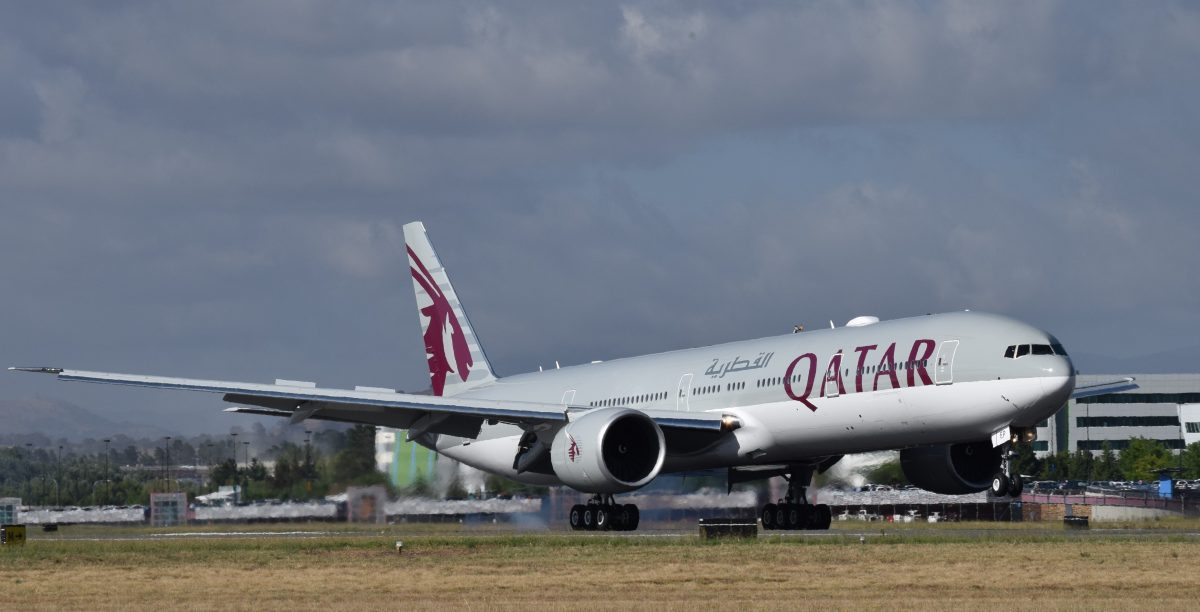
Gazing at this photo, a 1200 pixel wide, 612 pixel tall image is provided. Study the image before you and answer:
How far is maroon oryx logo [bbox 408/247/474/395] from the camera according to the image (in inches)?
2138

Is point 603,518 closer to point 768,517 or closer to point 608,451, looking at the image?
point 608,451

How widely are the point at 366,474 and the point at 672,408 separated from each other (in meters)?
12.9

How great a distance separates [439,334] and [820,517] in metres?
15.7

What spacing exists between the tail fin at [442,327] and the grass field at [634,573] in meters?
16.0

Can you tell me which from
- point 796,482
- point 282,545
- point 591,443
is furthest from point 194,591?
point 796,482

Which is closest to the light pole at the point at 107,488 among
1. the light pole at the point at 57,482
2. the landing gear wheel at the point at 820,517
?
the light pole at the point at 57,482

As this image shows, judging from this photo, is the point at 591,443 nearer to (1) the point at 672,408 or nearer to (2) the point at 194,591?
(1) the point at 672,408

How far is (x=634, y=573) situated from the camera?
91.5 feet

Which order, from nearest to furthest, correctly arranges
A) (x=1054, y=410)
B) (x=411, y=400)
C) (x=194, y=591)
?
(x=194, y=591), (x=1054, y=410), (x=411, y=400)

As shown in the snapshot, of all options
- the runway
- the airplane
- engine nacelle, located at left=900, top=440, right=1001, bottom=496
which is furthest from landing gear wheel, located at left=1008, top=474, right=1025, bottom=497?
engine nacelle, located at left=900, top=440, right=1001, bottom=496

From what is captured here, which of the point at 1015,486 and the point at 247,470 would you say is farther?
the point at 247,470

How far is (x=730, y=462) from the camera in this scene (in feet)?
142

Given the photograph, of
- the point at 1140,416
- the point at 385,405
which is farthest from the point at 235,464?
the point at 1140,416

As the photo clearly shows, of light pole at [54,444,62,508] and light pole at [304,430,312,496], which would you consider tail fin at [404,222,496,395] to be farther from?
light pole at [54,444,62,508]
